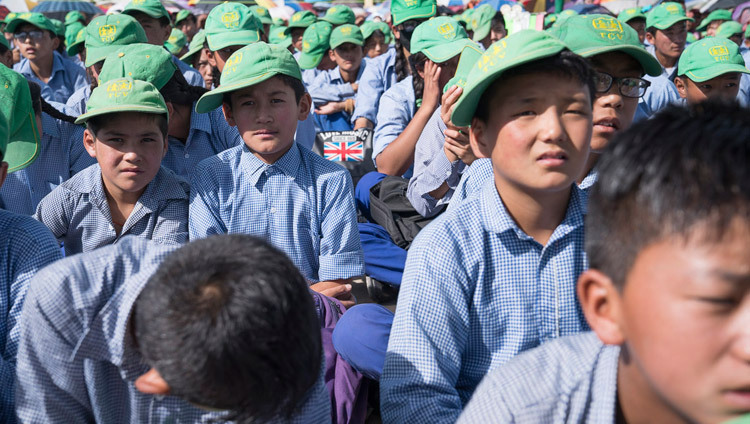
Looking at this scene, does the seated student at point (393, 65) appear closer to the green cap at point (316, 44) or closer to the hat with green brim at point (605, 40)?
the green cap at point (316, 44)

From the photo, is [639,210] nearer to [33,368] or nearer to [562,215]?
[562,215]

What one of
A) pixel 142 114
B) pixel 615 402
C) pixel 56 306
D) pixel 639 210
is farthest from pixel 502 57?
pixel 142 114

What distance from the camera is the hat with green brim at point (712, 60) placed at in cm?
429

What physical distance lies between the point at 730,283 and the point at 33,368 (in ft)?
4.28

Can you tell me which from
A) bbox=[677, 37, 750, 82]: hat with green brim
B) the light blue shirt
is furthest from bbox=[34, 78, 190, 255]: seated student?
the light blue shirt

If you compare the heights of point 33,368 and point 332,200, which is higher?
point 33,368

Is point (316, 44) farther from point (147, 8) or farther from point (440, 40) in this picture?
point (440, 40)

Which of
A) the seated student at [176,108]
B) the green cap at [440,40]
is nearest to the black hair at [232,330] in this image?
the seated student at [176,108]

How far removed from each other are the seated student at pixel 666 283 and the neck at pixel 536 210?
57 cm

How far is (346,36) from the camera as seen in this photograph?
21.7 feet

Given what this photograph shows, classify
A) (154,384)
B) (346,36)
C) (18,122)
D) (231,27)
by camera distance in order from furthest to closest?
(346,36) < (231,27) < (18,122) < (154,384)

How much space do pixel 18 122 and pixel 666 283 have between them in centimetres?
205

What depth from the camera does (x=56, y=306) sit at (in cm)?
142

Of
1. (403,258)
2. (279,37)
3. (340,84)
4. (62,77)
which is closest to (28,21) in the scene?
(62,77)
